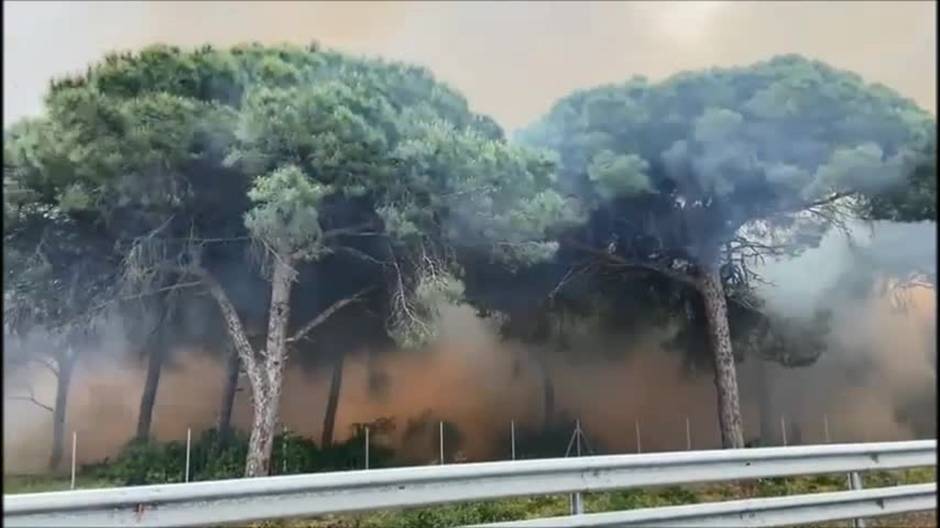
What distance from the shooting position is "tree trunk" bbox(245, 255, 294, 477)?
21.6 ft

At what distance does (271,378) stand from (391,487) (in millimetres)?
3580

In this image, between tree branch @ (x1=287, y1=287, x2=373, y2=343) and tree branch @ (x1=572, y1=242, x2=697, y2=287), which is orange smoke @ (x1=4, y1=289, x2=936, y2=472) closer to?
tree branch @ (x1=287, y1=287, x2=373, y2=343)

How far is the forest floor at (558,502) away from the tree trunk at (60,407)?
150mm

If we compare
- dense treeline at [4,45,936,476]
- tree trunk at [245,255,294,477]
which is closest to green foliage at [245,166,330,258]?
dense treeline at [4,45,936,476]

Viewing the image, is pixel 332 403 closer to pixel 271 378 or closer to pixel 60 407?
pixel 271 378

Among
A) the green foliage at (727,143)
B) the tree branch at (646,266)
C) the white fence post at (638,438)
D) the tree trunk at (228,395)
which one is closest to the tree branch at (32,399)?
the tree trunk at (228,395)

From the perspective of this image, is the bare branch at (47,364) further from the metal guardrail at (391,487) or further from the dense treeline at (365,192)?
the metal guardrail at (391,487)

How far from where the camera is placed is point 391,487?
3447 millimetres

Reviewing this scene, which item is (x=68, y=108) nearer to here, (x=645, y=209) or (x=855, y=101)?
(x=645, y=209)

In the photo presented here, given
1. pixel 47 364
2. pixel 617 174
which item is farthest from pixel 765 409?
pixel 47 364

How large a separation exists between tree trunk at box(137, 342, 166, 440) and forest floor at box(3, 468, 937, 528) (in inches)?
20.6

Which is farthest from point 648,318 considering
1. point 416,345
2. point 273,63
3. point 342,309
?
point 273,63

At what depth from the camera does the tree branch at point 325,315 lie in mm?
7086

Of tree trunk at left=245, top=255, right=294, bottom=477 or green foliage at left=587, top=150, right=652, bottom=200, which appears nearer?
tree trunk at left=245, top=255, right=294, bottom=477
